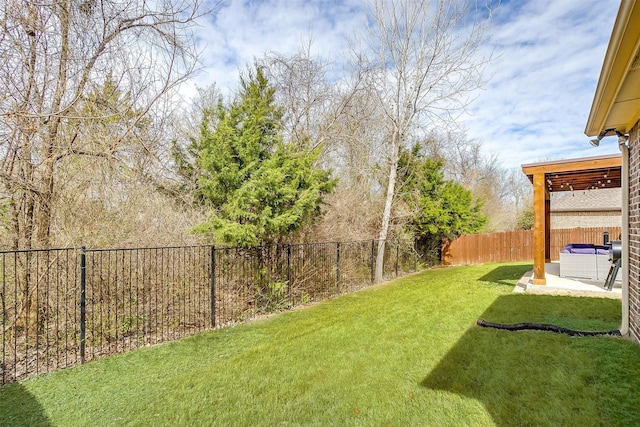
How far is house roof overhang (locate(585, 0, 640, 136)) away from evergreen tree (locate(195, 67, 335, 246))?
4.72m

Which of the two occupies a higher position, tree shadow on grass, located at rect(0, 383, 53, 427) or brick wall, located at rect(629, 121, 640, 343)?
brick wall, located at rect(629, 121, 640, 343)

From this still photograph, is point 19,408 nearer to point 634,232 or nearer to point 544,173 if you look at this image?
point 634,232

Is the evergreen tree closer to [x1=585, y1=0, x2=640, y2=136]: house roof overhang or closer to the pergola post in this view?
[x1=585, y1=0, x2=640, y2=136]: house roof overhang

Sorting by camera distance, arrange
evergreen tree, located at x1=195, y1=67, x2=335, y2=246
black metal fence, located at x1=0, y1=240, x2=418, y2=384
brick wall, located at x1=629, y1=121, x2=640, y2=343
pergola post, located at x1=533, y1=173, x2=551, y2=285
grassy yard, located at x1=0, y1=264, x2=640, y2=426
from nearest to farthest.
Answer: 1. grassy yard, located at x1=0, y1=264, x2=640, y2=426
2. brick wall, located at x1=629, y1=121, x2=640, y2=343
3. black metal fence, located at x1=0, y1=240, x2=418, y2=384
4. evergreen tree, located at x1=195, y1=67, x2=335, y2=246
5. pergola post, located at x1=533, y1=173, x2=551, y2=285

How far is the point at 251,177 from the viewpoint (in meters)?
6.44

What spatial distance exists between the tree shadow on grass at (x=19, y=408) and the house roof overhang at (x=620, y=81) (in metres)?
5.07

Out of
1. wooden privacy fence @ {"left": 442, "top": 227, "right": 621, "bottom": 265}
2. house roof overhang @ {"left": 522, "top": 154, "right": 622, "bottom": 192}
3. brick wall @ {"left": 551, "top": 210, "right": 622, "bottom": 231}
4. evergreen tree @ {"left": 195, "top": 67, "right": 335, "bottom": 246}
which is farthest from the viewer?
brick wall @ {"left": 551, "top": 210, "right": 622, "bottom": 231}

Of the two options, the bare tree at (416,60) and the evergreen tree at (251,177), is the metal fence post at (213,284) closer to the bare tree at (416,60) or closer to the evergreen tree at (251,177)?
the evergreen tree at (251,177)

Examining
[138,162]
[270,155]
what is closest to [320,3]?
[270,155]

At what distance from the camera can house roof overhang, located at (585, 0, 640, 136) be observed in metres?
2.20

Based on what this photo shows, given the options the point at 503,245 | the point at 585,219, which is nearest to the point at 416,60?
the point at 503,245

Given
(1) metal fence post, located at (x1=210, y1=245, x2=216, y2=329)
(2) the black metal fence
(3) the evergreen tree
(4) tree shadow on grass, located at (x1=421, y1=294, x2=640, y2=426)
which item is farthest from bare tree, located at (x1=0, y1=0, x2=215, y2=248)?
(4) tree shadow on grass, located at (x1=421, y1=294, x2=640, y2=426)

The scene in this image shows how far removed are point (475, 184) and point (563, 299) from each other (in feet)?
70.5

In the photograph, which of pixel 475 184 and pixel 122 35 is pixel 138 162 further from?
pixel 475 184
